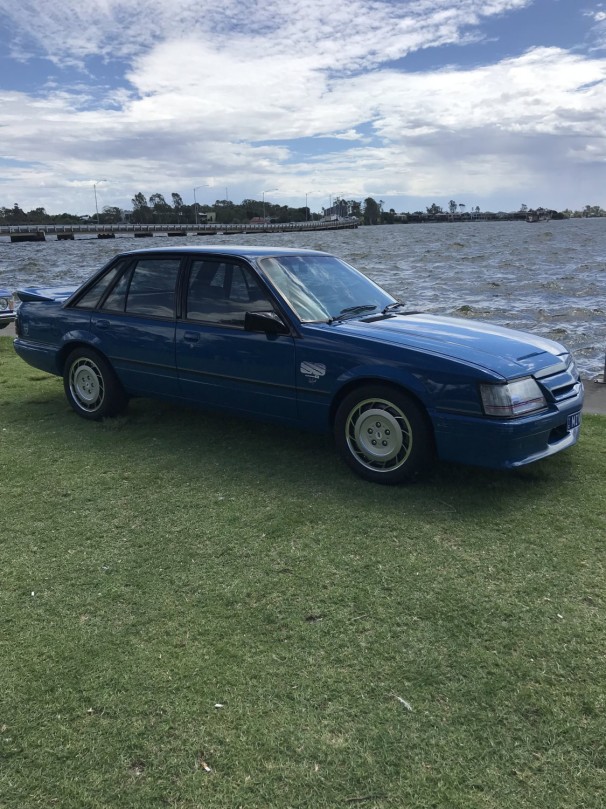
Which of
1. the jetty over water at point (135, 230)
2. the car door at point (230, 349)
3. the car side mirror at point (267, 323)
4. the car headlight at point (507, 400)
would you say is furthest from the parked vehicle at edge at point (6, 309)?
the jetty over water at point (135, 230)

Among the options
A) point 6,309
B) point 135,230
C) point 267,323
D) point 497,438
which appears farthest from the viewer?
point 135,230

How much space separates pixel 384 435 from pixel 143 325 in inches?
92.2

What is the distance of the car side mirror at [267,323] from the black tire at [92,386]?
171 centimetres

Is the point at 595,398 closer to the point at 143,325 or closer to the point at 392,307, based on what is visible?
the point at 392,307

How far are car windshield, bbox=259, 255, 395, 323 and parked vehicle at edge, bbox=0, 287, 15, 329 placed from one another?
7879 mm

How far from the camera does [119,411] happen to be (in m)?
6.09

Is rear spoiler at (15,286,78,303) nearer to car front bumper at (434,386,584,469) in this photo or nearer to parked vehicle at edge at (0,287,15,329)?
car front bumper at (434,386,584,469)

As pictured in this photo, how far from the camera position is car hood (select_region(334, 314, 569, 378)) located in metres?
4.26

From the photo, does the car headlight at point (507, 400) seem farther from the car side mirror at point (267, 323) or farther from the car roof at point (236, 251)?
the car roof at point (236, 251)

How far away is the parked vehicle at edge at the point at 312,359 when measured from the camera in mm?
4191

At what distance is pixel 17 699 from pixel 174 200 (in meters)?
184

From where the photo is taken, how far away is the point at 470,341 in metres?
4.54

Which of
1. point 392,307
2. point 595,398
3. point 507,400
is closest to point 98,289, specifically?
point 392,307

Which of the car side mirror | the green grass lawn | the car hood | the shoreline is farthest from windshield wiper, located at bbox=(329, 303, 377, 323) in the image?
the shoreline
